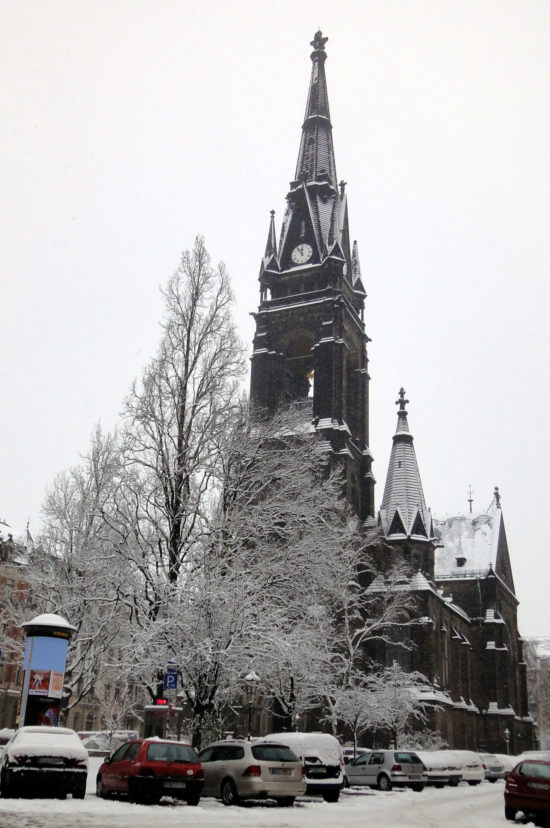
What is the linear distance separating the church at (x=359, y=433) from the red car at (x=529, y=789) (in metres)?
32.1

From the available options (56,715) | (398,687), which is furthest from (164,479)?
(398,687)

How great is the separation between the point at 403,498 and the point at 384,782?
30691 millimetres

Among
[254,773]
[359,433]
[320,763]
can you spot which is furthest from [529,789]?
[359,433]

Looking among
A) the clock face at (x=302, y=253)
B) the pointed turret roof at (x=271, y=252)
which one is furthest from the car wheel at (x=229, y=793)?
the clock face at (x=302, y=253)

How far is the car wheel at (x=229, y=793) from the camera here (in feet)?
55.8

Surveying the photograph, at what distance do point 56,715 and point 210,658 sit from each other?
4223 millimetres

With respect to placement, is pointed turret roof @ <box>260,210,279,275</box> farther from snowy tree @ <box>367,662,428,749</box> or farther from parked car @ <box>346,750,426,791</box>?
parked car @ <box>346,750,426,791</box>

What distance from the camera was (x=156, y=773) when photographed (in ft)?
50.9

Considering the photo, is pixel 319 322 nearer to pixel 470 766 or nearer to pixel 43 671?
pixel 470 766

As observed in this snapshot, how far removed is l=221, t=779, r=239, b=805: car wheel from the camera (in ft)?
55.8

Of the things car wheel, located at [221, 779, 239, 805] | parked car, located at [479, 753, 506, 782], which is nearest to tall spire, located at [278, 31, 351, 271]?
parked car, located at [479, 753, 506, 782]

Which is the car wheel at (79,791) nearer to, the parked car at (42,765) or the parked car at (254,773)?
the parked car at (42,765)

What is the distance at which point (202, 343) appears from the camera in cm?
2544

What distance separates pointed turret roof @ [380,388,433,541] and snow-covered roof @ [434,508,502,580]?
1593cm
